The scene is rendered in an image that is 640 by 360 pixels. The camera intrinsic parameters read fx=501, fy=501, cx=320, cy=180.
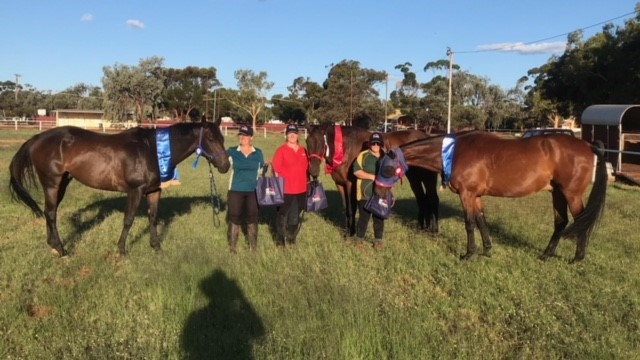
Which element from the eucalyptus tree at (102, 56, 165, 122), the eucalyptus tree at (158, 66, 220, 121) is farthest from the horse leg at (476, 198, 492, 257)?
the eucalyptus tree at (102, 56, 165, 122)

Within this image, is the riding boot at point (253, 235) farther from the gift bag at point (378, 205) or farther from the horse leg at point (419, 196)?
the horse leg at point (419, 196)

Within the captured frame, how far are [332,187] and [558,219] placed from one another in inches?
318

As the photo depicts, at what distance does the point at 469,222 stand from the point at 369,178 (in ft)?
4.98

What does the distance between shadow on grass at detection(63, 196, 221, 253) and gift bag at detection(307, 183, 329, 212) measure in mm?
2395

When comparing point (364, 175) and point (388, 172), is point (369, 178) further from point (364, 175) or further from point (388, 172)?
point (388, 172)

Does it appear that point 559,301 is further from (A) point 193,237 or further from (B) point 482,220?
(A) point 193,237

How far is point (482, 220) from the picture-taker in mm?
7129

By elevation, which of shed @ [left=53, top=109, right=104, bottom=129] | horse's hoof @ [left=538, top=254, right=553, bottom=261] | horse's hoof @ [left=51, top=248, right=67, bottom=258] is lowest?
horse's hoof @ [left=538, top=254, right=553, bottom=261]

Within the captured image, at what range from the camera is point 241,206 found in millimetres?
7008

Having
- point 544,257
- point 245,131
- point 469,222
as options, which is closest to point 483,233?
point 469,222

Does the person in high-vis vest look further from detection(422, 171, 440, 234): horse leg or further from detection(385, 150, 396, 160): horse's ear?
detection(422, 171, 440, 234): horse leg

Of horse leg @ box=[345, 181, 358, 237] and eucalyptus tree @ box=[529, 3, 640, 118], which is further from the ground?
eucalyptus tree @ box=[529, 3, 640, 118]

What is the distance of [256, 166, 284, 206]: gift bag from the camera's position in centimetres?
678

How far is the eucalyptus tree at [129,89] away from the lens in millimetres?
63625
